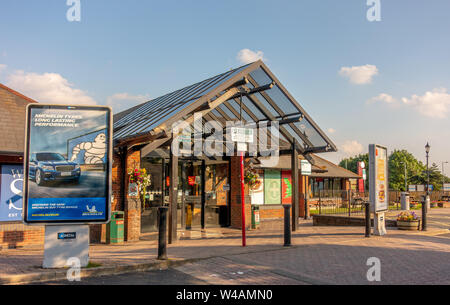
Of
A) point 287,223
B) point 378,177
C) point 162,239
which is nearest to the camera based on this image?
point 162,239

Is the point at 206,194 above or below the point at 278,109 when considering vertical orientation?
below

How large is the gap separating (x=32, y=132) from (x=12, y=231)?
466 cm

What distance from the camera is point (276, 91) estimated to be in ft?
42.7

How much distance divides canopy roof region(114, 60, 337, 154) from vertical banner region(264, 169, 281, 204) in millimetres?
6395

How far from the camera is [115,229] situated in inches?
451

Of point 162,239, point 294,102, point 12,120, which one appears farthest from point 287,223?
point 12,120

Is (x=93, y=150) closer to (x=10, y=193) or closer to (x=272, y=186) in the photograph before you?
(x=10, y=193)

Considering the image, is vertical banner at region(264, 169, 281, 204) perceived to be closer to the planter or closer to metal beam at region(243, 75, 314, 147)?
metal beam at region(243, 75, 314, 147)

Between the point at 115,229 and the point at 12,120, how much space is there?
499 centimetres

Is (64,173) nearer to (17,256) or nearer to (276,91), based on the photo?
(17,256)

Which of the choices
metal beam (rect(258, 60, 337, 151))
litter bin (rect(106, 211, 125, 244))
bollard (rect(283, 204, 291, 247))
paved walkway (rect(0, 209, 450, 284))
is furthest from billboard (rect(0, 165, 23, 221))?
metal beam (rect(258, 60, 337, 151))

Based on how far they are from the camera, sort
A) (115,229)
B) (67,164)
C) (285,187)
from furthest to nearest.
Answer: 1. (285,187)
2. (115,229)
3. (67,164)

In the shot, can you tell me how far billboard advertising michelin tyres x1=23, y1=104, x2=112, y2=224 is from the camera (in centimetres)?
752

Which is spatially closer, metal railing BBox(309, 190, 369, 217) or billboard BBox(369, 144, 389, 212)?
Result: billboard BBox(369, 144, 389, 212)
